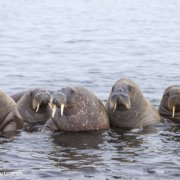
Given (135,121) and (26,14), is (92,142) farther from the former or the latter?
(26,14)

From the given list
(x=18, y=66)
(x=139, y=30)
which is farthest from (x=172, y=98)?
(x=139, y=30)

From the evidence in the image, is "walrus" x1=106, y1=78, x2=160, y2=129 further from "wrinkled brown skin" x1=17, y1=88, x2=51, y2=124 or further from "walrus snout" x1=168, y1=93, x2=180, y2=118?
"wrinkled brown skin" x1=17, y1=88, x2=51, y2=124

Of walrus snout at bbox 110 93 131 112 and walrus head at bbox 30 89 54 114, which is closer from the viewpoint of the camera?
walrus snout at bbox 110 93 131 112

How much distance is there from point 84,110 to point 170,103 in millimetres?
1717

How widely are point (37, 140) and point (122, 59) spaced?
39.4 feet

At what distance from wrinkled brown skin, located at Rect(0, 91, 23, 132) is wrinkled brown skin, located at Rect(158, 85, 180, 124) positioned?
9.13 ft

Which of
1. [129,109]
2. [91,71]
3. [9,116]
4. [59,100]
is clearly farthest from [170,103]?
[91,71]

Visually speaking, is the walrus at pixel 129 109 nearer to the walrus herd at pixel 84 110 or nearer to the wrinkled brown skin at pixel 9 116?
the walrus herd at pixel 84 110

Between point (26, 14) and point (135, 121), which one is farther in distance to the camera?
point (26, 14)

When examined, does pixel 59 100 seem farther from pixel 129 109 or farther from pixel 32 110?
pixel 32 110

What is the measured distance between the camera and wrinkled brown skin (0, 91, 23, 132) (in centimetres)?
1185

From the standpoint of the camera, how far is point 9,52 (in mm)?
A: 25062

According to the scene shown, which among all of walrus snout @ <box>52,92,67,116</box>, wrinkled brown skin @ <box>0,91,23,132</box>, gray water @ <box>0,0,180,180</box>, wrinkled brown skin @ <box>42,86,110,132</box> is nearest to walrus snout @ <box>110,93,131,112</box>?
wrinkled brown skin @ <box>42,86,110,132</box>

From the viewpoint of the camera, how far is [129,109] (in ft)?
39.5
